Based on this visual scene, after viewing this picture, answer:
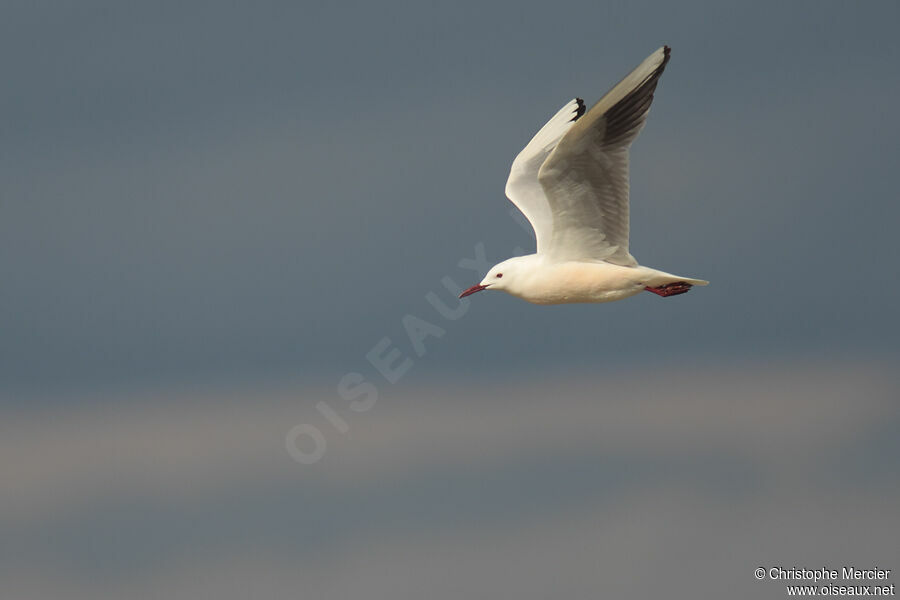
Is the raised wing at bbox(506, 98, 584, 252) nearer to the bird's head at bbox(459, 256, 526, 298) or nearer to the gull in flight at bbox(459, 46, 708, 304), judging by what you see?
the gull in flight at bbox(459, 46, 708, 304)

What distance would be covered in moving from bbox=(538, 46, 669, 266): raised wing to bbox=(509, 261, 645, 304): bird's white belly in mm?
293

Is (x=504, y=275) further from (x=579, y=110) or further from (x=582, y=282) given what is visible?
(x=579, y=110)

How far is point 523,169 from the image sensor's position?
24516 millimetres

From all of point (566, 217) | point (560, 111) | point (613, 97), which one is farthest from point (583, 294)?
point (560, 111)

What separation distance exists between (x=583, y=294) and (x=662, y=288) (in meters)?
1.16

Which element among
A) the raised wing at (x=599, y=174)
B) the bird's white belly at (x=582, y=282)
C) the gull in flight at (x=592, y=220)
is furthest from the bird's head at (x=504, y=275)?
the raised wing at (x=599, y=174)

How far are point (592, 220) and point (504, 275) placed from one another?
1609mm

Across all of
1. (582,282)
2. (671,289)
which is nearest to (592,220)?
(582,282)

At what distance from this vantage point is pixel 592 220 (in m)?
21.4

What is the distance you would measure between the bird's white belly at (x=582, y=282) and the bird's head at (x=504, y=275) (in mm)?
242

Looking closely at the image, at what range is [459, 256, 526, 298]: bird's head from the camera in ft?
72.2

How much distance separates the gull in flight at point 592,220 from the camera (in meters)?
19.9

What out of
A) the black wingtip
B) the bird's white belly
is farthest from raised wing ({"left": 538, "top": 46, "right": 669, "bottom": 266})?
the black wingtip

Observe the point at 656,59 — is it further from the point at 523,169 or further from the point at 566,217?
the point at 523,169
